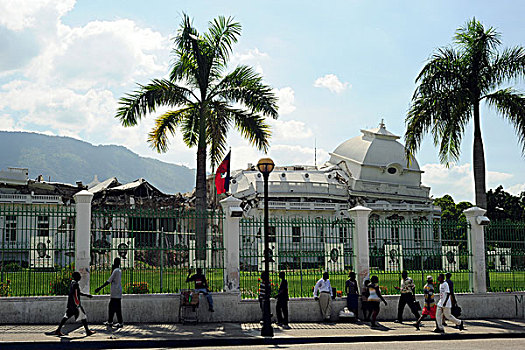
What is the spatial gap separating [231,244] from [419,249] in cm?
602

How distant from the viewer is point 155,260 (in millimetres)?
16156

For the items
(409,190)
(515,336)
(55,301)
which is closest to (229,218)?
(55,301)

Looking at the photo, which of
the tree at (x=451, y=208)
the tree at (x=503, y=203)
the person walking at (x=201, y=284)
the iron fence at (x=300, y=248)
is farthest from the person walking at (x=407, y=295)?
the tree at (x=451, y=208)

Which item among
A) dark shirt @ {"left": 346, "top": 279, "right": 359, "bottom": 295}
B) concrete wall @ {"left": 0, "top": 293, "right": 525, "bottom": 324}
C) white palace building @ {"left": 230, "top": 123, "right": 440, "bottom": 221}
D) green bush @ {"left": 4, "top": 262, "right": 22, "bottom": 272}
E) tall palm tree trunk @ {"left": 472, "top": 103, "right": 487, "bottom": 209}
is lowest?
concrete wall @ {"left": 0, "top": 293, "right": 525, "bottom": 324}

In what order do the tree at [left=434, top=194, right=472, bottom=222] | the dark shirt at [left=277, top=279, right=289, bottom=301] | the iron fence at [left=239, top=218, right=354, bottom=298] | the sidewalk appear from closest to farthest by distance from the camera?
1. the sidewalk
2. the dark shirt at [left=277, top=279, right=289, bottom=301]
3. the iron fence at [left=239, top=218, right=354, bottom=298]
4. the tree at [left=434, top=194, right=472, bottom=222]

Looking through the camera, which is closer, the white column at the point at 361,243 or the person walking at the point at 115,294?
the person walking at the point at 115,294

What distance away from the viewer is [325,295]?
16156mm

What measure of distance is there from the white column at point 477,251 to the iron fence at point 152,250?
8013 mm

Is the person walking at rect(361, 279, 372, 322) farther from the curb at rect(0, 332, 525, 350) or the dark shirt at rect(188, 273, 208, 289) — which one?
the dark shirt at rect(188, 273, 208, 289)

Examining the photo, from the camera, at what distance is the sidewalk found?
1281 cm

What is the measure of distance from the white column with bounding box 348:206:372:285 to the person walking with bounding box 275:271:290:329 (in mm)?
2557

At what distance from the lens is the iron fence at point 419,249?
58.6 ft

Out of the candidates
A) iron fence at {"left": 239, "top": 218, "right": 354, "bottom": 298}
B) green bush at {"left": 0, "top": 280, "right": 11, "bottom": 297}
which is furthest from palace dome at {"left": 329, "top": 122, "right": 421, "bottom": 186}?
green bush at {"left": 0, "top": 280, "right": 11, "bottom": 297}

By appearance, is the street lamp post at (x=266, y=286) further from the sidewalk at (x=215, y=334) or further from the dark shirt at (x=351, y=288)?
the dark shirt at (x=351, y=288)
